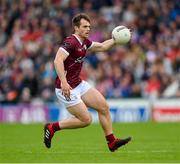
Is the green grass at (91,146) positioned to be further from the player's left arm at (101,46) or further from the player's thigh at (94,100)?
the player's left arm at (101,46)

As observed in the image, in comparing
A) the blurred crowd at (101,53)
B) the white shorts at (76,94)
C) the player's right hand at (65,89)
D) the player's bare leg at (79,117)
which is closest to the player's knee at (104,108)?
the player's bare leg at (79,117)

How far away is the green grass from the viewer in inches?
513

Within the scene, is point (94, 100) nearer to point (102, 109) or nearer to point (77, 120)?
point (102, 109)

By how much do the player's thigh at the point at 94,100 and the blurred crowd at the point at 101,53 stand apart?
12.1 metres

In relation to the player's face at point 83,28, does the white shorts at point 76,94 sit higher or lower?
lower

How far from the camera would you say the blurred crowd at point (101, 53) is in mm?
26781

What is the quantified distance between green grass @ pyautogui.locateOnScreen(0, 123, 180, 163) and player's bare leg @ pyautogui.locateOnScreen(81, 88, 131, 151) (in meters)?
0.19

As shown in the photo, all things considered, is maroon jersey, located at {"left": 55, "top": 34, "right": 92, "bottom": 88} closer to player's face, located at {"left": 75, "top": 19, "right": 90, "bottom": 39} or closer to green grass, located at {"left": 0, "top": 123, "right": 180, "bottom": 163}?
player's face, located at {"left": 75, "top": 19, "right": 90, "bottom": 39}

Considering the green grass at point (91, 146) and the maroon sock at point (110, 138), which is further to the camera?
the maroon sock at point (110, 138)

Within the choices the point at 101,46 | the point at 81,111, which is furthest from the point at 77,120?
the point at 101,46

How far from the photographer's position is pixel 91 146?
16047mm

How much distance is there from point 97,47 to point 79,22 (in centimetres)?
85

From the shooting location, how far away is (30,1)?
31688 mm

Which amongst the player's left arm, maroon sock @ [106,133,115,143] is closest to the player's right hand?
maroon sock @ [106,133,115,143]
